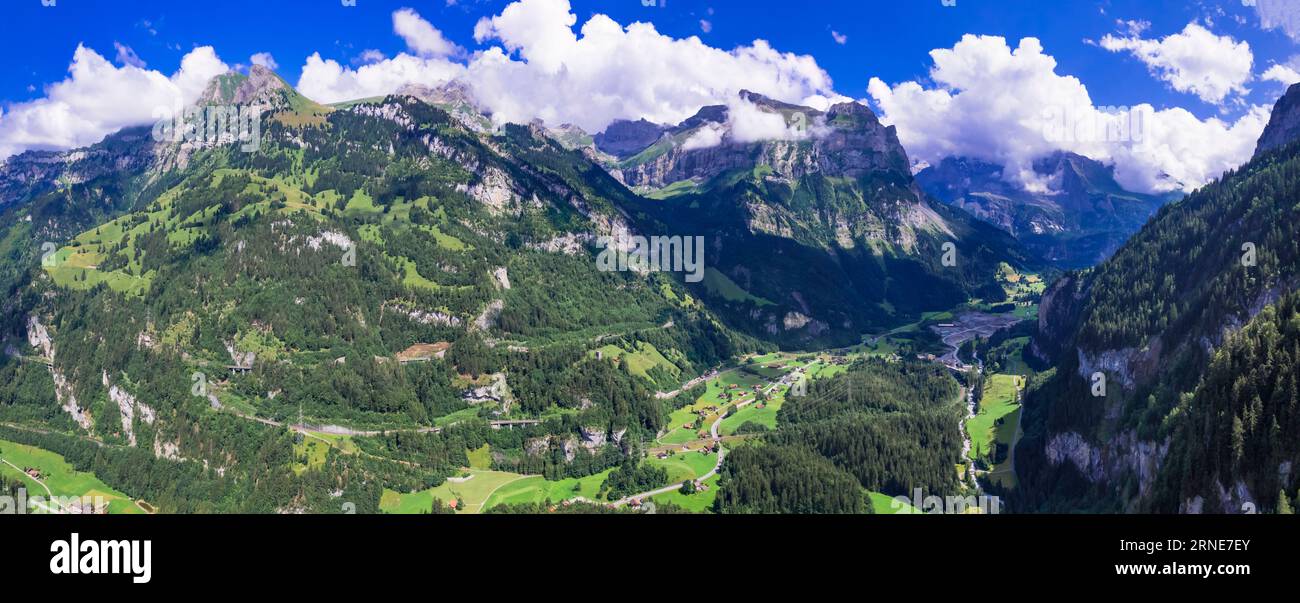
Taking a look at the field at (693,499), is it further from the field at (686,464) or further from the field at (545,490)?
the field at (545,490)

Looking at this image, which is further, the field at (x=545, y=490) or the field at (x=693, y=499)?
the field at (x=545, y=490)

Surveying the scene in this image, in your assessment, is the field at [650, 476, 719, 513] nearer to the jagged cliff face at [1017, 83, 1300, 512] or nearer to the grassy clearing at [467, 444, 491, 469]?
the grassy clearing at [467, 444, 491, 469]

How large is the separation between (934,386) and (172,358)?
178 m

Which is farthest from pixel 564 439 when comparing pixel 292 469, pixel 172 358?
pixel 172 358

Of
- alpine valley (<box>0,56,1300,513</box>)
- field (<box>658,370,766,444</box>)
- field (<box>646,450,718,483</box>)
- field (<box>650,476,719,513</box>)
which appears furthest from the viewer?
field (<box>658,370,766,444</box>)

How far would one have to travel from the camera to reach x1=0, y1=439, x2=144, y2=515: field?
121062mm

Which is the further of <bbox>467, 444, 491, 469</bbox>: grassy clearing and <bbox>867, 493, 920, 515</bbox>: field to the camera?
<bbox>467, 444, 491, 469</bbox>: grassy clearing

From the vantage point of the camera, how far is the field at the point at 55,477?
397 feet

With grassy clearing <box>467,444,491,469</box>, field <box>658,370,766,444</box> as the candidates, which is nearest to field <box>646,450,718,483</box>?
field <box>658,370,766,444</box>

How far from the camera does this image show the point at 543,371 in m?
162

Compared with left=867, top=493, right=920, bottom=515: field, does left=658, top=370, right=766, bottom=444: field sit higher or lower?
higher

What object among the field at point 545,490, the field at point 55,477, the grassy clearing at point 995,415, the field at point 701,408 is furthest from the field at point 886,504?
the field at point 55,477
